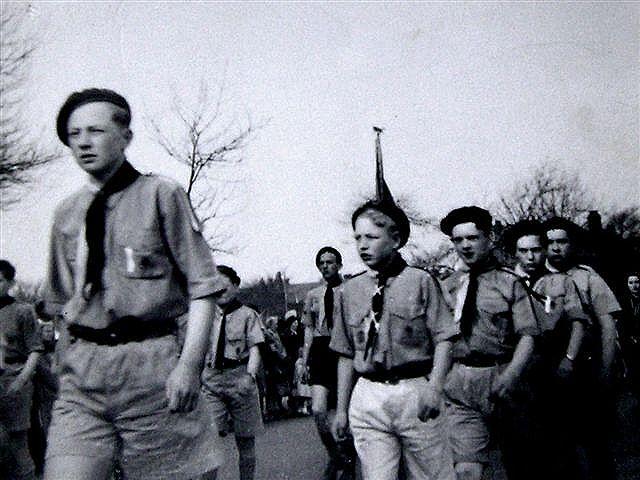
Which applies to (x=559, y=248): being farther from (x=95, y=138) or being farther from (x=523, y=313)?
(x=95, y=138)

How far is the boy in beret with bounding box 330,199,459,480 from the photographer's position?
5027 mm

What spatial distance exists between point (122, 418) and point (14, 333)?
17.0 ft

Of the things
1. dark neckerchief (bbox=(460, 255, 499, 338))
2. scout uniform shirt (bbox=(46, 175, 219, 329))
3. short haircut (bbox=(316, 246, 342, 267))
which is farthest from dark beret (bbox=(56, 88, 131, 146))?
short haircut (bbox=(316, 246, 342, 267))

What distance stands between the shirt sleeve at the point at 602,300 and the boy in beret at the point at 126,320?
4.58m

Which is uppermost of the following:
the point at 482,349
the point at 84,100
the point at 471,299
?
the point at 84,100

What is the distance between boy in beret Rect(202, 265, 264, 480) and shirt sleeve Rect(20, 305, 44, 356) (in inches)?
57.8

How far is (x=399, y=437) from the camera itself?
511 centimetres

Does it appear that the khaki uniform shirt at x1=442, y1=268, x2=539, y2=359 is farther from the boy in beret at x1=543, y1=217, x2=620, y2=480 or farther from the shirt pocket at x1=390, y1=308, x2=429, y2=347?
the shirt pocket at x1=390, y1=308, x2=429, y2=347

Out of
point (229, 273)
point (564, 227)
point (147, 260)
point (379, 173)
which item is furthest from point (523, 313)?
point (379, 173)

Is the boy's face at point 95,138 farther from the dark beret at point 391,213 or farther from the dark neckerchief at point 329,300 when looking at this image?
the dark neckerchief at point 329,300

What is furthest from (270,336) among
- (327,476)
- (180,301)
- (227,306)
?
(180,301)

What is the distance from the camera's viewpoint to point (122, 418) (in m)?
3.32

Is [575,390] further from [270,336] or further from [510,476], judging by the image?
[270,336]

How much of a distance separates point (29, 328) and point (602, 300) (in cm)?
460
